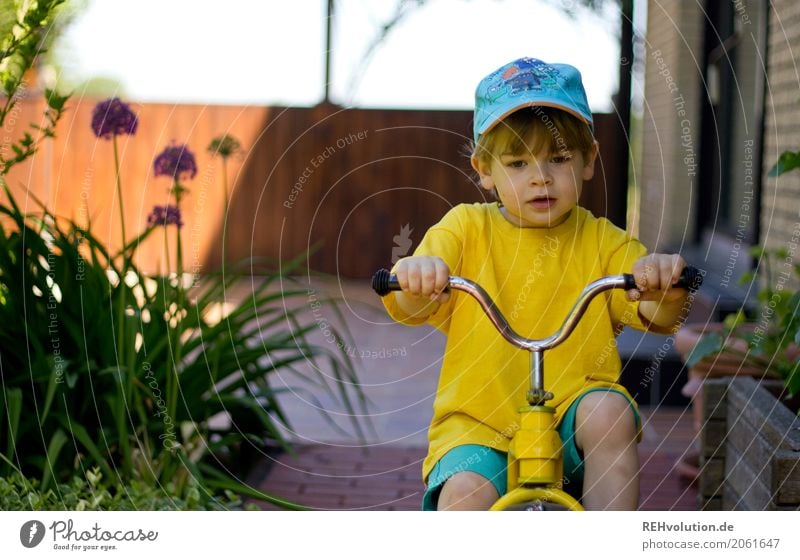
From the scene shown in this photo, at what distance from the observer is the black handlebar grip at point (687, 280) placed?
5.18 ft

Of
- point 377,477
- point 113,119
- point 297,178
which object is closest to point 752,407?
point 377,477

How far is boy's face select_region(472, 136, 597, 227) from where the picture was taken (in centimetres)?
180

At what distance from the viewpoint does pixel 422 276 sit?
1590mm

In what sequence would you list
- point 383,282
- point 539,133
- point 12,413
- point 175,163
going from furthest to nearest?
point 175,163 < point 12,413 < point 539,133 < point 383,282

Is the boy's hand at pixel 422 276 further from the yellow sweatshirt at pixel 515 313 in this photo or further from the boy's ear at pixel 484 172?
the boy's ear at pixel 484 172

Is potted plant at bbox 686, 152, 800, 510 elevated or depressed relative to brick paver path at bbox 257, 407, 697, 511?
elevated

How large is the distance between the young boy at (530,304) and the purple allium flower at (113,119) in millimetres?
1119

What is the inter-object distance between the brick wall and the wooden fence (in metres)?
0.38

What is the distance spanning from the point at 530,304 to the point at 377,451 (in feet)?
5.97

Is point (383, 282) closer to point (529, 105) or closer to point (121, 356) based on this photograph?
point (529, 105)

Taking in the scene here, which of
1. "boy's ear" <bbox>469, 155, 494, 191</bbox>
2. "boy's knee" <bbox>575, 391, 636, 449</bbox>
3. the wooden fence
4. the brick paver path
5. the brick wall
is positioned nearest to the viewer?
"boy's knee" <bbox>575, 391, 636, 449</bbox>

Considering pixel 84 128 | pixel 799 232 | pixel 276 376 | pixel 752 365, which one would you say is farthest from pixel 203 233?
pixel 752 365

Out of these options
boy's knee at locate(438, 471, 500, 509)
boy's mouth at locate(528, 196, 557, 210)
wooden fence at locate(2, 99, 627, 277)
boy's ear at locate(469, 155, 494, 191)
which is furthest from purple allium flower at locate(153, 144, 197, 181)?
wooden fence at locate(2, 99, 627, 277)

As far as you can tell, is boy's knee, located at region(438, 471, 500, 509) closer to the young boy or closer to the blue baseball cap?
the young boy
